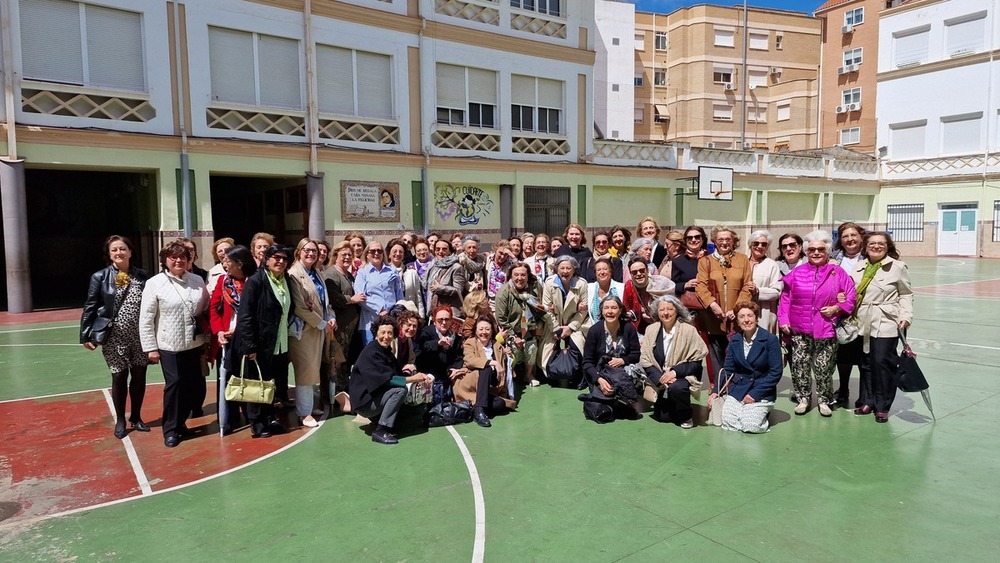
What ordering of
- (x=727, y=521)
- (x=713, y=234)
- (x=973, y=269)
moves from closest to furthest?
(x=727, y=521)
(x=713, y=234)
(x=973, y=269)

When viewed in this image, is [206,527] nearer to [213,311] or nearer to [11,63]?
[213,311]

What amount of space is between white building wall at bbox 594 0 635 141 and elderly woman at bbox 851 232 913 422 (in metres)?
33.7

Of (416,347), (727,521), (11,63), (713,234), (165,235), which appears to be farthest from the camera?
(165,235)

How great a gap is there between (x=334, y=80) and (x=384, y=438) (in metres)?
13.8

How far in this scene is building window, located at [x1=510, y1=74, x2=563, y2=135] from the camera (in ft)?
67.9

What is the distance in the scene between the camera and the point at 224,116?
50.8 ft

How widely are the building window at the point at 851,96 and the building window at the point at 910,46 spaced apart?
244 inches

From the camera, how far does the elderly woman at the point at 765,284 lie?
6.69 metres

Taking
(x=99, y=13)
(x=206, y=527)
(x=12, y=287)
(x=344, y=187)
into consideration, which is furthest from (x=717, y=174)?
(x=206, y=527)

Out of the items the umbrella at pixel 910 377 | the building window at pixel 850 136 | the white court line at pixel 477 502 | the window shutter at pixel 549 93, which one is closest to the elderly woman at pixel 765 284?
the umbrella at pixel 910 377

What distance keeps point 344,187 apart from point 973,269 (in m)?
23.3

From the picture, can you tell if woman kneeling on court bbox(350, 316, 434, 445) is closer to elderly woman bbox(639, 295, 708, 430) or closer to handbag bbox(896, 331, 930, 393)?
elderly woman bbox(639, 295, 708, 430)

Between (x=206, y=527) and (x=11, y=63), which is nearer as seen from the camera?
(x=206, y=527)

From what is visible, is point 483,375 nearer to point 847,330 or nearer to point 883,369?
point 847,330
